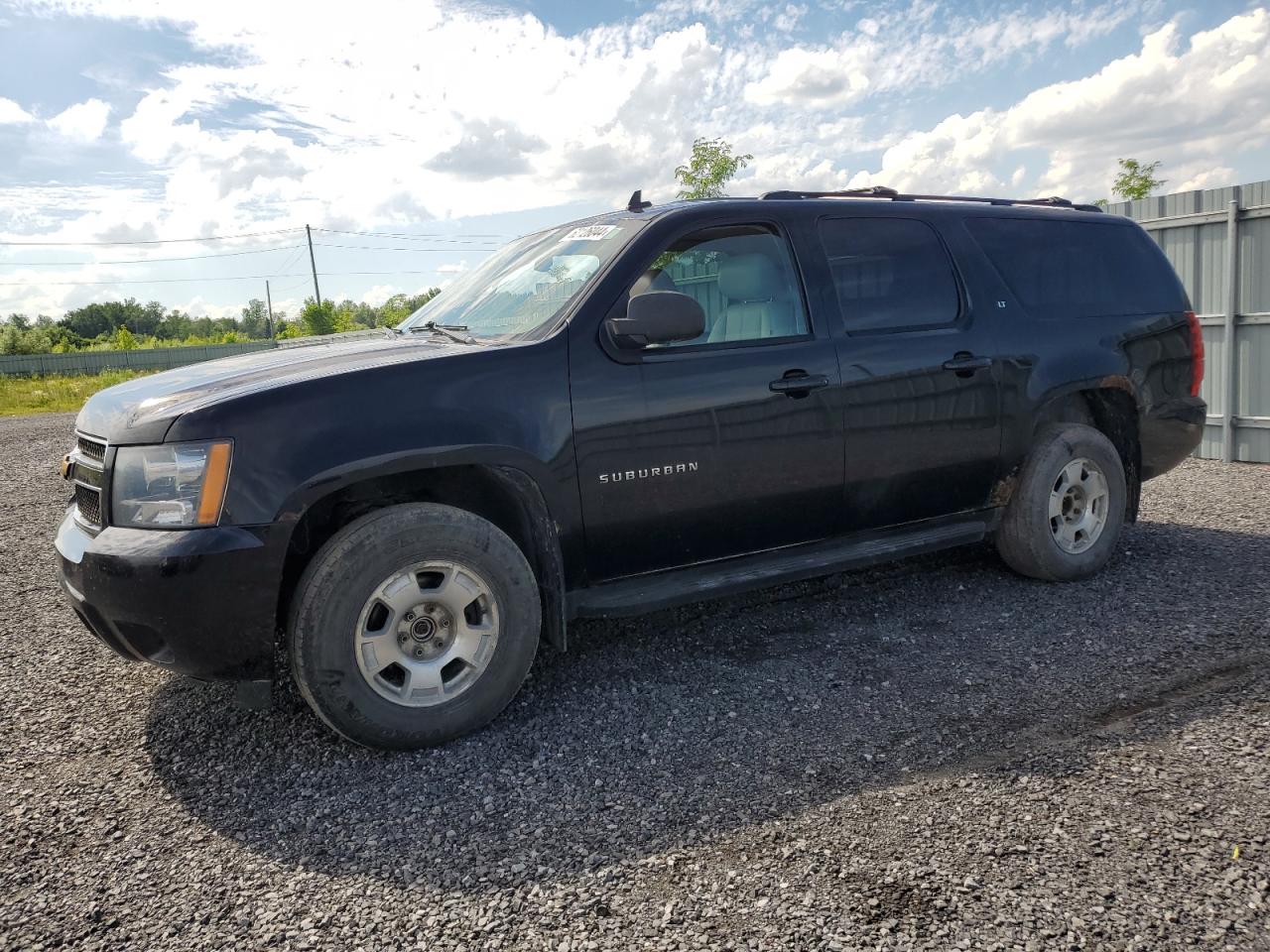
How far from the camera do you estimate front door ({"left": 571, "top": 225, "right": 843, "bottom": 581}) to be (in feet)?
11.8

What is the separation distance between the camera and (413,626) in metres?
3.31

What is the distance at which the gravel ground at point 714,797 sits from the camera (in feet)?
7.74

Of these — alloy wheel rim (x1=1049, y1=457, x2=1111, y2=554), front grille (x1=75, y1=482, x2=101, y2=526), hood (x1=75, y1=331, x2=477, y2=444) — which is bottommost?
alloy wheel rim (x1=1049, y1=457, x2=1111, y2=554)

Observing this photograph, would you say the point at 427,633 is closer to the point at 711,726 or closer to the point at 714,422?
the point at 711,726

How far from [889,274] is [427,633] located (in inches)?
108

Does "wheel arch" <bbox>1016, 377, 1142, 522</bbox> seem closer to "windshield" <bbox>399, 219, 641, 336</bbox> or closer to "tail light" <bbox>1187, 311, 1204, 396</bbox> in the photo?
"tail light" <bbox>1187, 311, 1204, 396</bbox>

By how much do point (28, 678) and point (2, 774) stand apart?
1.04 m

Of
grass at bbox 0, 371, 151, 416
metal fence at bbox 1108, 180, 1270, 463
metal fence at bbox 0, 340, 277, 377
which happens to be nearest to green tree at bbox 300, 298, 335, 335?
metal fence at bbox 0, 340, 277, 377

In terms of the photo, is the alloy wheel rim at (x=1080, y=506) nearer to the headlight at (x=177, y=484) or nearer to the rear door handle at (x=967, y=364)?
the rear door handle at (x=967, y=364)

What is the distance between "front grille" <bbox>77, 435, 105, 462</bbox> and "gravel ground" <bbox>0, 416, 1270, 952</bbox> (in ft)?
3.56

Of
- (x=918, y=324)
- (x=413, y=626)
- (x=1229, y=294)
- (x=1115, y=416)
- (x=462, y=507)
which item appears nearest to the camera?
(x=413, y=626)

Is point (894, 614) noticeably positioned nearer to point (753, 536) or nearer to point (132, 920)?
point (753, 536)

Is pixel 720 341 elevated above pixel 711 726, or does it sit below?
above

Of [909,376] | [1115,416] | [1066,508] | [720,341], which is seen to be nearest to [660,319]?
[720,341]
